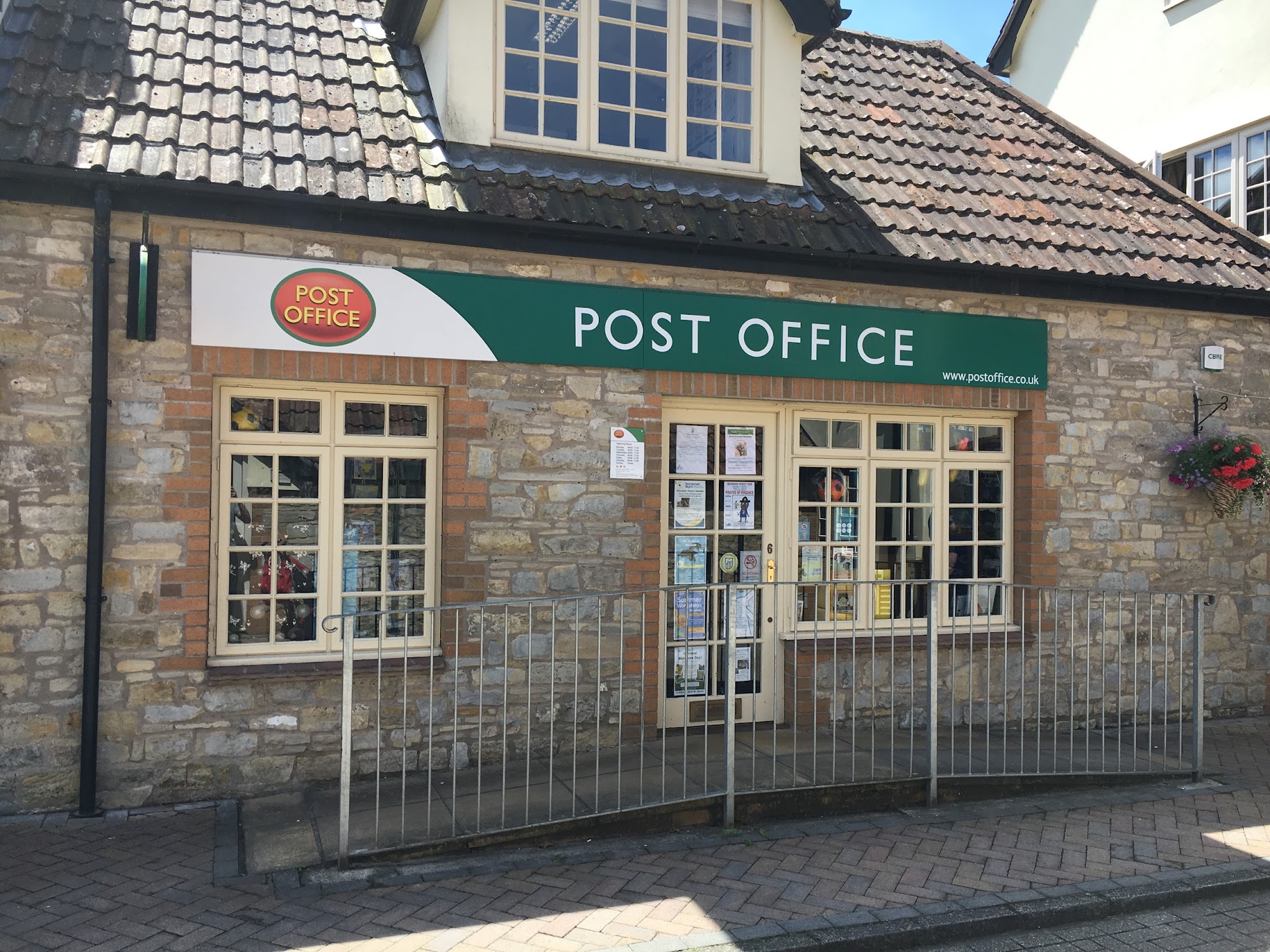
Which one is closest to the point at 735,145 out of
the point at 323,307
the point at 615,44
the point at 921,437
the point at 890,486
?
the point at 615,44

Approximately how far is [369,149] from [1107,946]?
250 inches

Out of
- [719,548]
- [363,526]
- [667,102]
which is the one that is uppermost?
[667,102]

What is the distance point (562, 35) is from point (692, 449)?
3235mm

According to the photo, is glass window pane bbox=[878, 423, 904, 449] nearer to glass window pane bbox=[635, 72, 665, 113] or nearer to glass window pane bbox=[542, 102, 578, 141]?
glass window pane bbox=[635, 72, 665, 113]

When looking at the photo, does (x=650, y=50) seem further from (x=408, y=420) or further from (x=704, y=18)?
(x=408, y=420)

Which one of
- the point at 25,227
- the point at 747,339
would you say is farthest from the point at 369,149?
the point at 747,339

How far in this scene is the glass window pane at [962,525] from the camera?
8562mm

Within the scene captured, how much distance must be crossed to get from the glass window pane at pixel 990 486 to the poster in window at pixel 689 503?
2.51m

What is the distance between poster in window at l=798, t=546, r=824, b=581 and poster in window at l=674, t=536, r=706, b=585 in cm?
80

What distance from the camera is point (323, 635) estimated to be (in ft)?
22.4

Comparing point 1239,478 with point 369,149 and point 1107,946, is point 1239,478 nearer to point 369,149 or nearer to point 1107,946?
point 1107,946

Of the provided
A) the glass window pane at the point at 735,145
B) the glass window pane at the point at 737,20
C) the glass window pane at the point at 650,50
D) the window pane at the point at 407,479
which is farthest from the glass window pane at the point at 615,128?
the window pane at the point at 407,479

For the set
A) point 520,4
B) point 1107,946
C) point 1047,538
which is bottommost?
point 1107,946

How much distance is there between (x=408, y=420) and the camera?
7.05m
